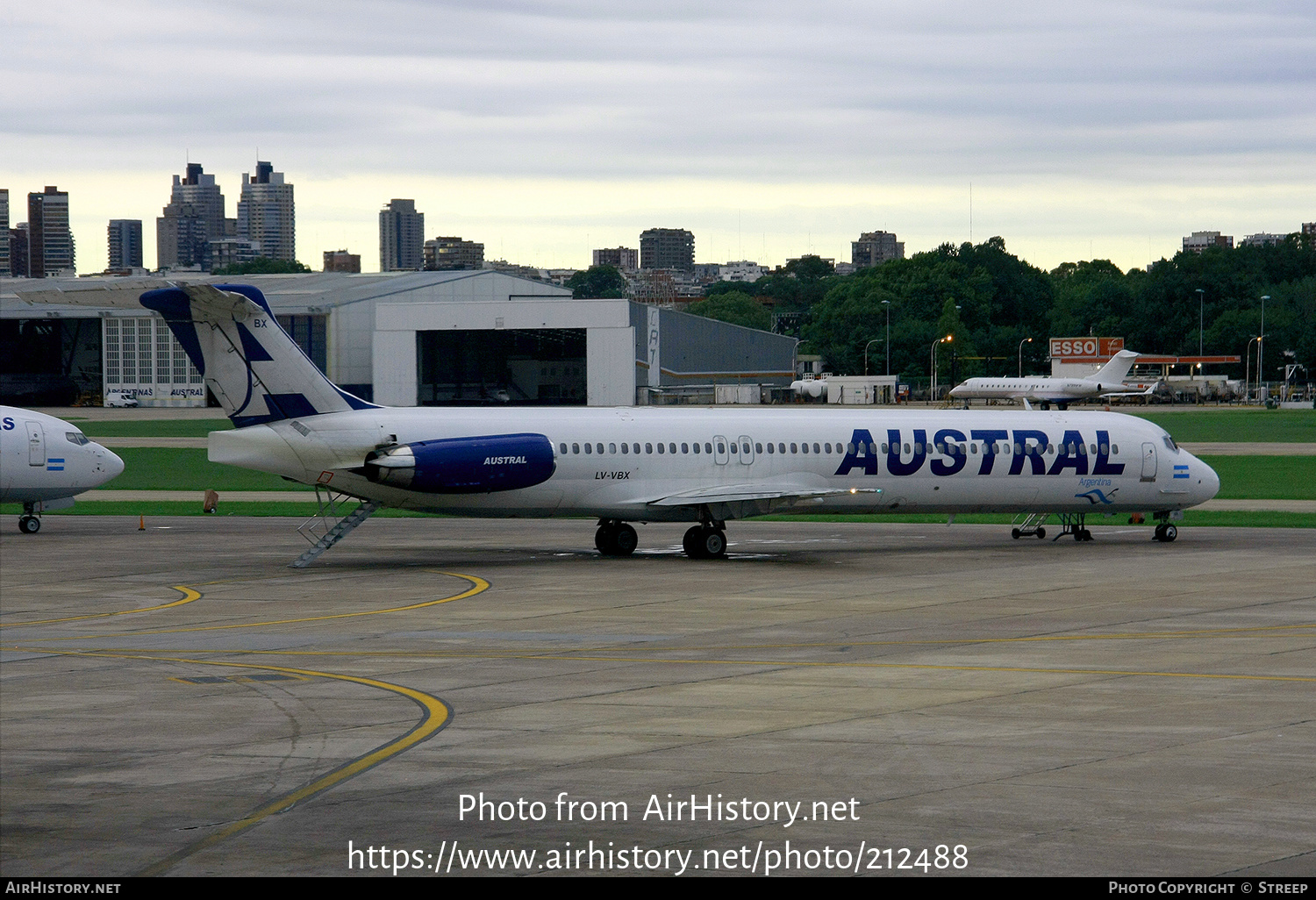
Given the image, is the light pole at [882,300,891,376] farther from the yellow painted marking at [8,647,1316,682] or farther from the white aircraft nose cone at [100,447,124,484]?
the yellow painted marking at [8,647,1316,682]

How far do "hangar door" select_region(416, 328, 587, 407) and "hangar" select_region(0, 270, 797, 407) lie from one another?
12 cm

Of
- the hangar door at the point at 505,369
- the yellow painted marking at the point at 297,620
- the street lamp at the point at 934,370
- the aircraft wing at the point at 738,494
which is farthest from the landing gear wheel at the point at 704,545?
the street lamp at the point at 934,370

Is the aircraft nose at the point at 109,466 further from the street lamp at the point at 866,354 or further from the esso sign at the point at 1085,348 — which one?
the street lamp at the point at 866,354

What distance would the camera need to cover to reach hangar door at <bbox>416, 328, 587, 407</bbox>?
4774 inches

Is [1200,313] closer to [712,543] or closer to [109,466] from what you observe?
[712,543]

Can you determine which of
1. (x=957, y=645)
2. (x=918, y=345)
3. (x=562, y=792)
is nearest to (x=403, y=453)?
(x=957, y=645)

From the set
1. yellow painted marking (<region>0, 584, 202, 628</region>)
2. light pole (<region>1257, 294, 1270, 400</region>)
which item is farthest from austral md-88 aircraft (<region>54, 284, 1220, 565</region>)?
light pole (<region>1257, 294, 1270, 400</region>)

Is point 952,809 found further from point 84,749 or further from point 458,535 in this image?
point 458,535

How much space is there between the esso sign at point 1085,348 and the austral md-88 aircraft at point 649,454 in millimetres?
110395

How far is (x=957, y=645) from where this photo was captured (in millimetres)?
21062

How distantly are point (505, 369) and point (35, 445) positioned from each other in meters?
88.2

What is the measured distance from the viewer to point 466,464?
31016 mm
